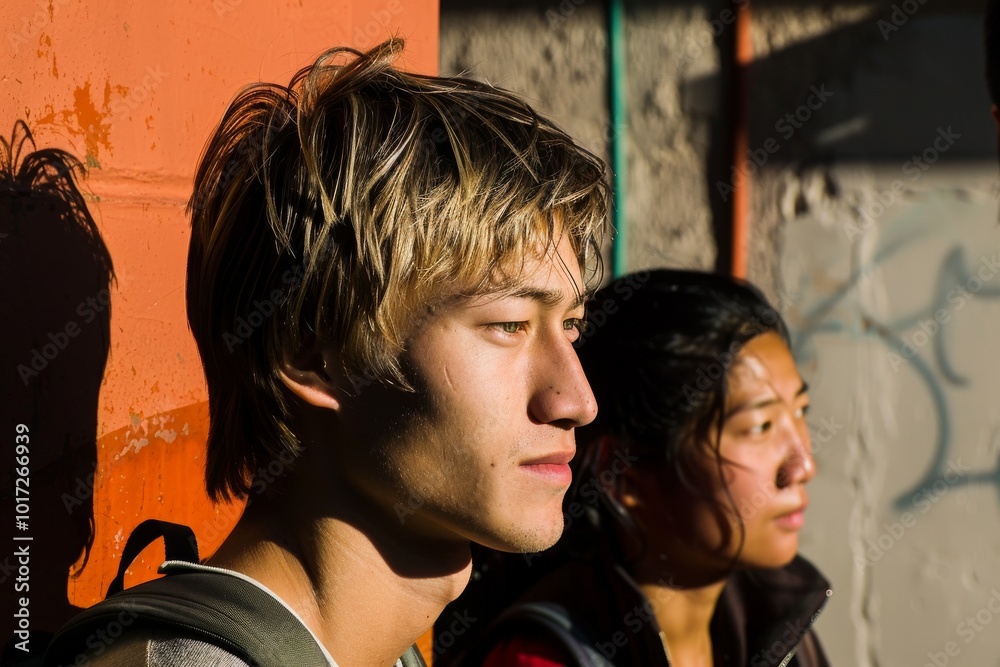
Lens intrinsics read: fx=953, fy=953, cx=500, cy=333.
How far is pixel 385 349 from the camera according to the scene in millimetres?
1392

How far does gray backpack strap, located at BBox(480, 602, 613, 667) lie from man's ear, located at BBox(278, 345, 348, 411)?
1064 millimetres

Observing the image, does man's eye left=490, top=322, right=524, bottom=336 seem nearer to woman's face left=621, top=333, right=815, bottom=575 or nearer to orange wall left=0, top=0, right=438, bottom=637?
orange wall left=0, top=0, right=438, bottom=637

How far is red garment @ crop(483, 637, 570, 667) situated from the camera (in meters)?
2.21

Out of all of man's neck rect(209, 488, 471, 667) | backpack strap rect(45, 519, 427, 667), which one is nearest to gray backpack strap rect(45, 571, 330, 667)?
backpack strap rect(45, 519, 427, 667)

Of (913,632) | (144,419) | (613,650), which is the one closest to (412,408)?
(144,419)

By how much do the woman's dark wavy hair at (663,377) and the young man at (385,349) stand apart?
1002mm

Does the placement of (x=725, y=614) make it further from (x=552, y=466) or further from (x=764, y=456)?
(x=552, y=466)

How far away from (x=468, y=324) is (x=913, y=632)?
9.22 feet

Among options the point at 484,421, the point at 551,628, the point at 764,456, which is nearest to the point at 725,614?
the point at 764,456

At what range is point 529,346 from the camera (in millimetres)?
1458

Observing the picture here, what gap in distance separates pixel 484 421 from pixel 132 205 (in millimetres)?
836

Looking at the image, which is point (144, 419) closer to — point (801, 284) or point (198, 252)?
point (198, 252)

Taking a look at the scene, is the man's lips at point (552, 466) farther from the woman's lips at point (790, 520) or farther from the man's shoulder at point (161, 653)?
the woman's lips at point (790, 520)

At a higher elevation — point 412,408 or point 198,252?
point 198,252
